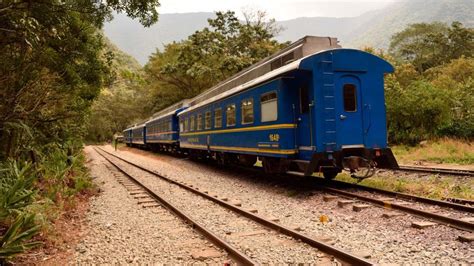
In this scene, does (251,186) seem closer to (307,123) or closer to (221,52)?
(307,123)

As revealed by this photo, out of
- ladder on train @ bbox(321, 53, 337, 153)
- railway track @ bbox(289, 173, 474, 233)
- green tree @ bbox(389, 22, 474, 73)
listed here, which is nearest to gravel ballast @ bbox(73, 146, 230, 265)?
railway track @ bbox(289, 173, 474, 233)

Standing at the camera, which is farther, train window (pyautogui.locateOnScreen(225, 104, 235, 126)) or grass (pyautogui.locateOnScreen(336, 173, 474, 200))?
train window (pyautogui.locateOnScreen(225, 104, 235, 126))

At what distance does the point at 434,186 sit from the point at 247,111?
17.2 feet

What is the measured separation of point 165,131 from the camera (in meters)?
25.7

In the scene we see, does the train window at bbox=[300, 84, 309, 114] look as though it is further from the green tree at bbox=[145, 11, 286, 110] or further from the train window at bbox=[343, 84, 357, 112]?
the green tree at bbox=[145, 11, 286, 110]

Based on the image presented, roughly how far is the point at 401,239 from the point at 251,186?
18.6 ft

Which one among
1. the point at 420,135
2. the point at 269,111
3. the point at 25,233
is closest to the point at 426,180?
the point at 269,111

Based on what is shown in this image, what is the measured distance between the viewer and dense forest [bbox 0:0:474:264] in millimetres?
5535

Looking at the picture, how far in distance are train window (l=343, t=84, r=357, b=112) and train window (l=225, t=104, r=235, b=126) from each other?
14.3 feet

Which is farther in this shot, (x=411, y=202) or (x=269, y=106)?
(x=269, y=106)

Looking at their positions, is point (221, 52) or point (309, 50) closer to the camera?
point (309, 50)

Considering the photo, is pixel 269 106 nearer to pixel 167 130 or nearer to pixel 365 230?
pixel 365 230

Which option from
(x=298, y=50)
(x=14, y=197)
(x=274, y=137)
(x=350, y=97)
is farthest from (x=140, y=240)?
(x=298, y=50)

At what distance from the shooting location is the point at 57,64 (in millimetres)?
9047
